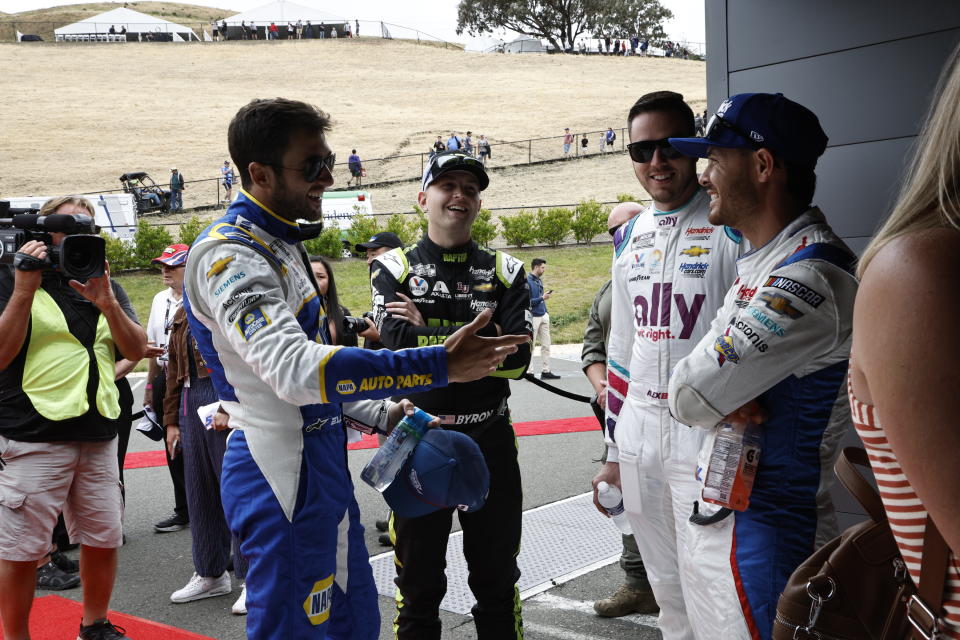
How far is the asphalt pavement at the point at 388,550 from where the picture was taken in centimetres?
399

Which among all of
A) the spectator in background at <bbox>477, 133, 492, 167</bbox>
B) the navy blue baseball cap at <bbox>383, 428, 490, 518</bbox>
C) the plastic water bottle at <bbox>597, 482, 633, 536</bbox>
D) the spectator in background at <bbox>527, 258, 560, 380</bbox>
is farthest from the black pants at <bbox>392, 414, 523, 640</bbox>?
the spectator in background at <bbox>477, 133, 492, 167</bbox>

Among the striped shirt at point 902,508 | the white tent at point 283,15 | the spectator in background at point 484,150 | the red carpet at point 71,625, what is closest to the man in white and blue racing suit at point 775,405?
the striped shirt at point 902,508

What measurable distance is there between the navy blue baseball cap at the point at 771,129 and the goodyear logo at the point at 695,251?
1.80 ft

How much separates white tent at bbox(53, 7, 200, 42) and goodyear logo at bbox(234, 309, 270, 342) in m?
84.1

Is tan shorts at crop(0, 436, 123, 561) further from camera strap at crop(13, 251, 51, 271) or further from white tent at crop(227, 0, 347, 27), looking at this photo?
white tent at crop(227, 0, 347, 27)

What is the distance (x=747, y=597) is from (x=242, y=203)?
6.05 feet

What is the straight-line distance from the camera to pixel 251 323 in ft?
7.06

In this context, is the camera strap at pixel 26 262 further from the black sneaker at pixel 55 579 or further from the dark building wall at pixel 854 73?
the dark building wall at pixel 854 73

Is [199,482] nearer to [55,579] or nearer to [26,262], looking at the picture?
[55,579]

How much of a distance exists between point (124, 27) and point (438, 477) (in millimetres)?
88161

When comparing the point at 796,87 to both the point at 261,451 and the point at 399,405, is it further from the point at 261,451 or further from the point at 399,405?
the point at 261,451

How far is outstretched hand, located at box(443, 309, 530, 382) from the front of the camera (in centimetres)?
220

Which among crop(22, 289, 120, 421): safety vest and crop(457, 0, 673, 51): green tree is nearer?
crop(22, 289, 120, 421): safety vest

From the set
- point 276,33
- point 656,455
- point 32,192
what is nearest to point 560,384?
point 656,455
